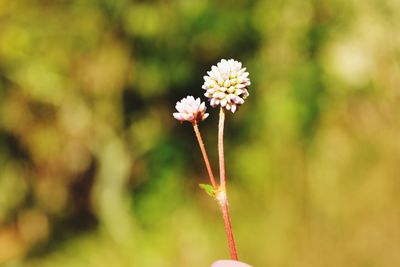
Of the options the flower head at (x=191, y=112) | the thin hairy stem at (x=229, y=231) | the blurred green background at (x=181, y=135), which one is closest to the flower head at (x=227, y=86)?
the flower head at (x=191, y=112)

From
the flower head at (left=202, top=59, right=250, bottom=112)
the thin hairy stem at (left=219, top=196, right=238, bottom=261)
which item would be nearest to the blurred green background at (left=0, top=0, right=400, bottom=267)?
the flower head at (left=202, top=59, right=250, bottom=112)

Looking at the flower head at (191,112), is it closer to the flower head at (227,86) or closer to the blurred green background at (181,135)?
the flower head at (227,86)

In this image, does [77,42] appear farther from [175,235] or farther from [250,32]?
[175,235]

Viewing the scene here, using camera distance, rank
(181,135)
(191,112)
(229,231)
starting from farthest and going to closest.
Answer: (181,135), (191,112), (229,231)

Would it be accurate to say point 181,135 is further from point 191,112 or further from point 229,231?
point 229,231

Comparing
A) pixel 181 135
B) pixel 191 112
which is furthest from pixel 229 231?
pixel 181 135
